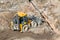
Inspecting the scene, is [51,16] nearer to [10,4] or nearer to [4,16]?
[4,16]

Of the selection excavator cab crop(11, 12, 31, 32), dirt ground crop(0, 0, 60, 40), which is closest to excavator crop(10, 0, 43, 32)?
excavator cab crop(11, 12, 31, 32)

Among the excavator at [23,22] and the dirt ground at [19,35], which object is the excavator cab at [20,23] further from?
the dirt ground at [19,35]

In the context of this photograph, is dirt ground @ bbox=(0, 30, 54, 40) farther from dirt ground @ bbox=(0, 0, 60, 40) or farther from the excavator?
the excavator

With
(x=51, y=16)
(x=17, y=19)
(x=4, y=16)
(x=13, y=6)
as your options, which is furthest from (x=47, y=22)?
(x=13, y=6)

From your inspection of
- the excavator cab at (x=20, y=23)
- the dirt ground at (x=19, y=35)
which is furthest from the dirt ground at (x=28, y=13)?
the excavator cab at (x=20, y=23)

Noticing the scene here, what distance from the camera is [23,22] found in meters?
11.1

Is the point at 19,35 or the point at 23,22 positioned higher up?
the point at 23,22

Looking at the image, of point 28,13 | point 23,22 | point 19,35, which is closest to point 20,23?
point 23,22

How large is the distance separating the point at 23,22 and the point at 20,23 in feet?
0.58

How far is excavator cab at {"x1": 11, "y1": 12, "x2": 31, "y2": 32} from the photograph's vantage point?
1093 cm

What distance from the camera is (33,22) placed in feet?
37.0

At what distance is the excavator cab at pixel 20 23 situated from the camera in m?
10.9

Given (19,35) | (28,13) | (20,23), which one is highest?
(28,13)

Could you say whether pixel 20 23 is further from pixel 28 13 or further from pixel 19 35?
pixel 28 13
